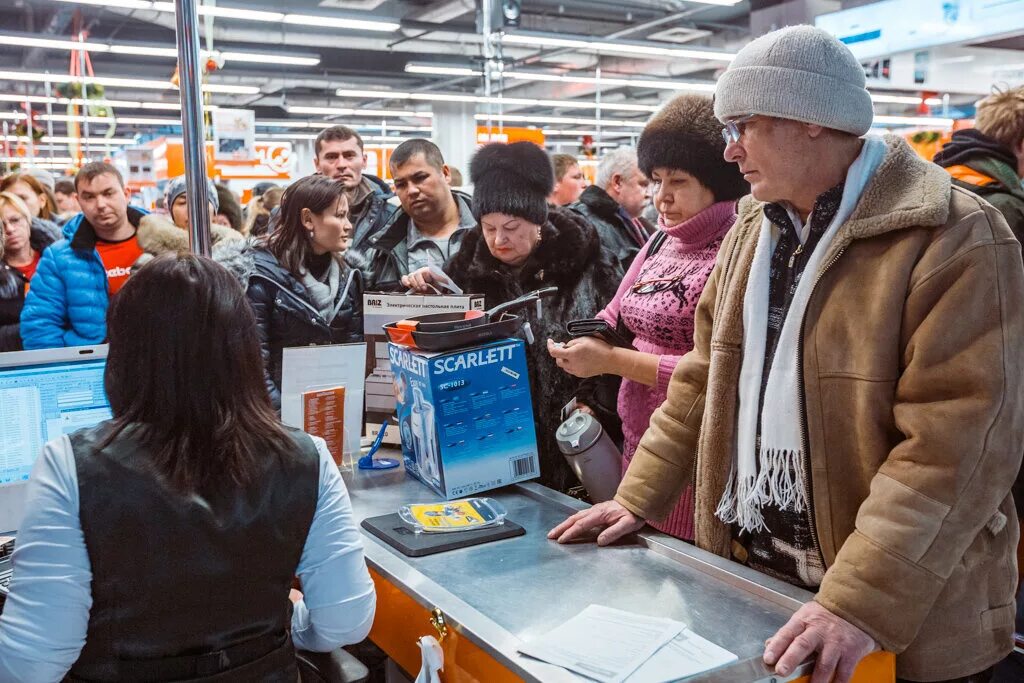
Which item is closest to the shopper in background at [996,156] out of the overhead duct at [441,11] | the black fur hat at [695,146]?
the black fur hat at [695,146]

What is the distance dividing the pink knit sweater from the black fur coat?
19 centimetres

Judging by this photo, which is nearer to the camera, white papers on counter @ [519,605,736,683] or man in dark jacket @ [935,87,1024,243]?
white papers on counter @ [519,605,736,683]

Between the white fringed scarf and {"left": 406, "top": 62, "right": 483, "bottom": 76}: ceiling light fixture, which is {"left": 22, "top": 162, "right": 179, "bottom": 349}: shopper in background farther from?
{"left": 406, "top": 62, "right": 483, "bottom": 76}: ceiling light fixture

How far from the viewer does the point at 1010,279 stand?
1.32 meters

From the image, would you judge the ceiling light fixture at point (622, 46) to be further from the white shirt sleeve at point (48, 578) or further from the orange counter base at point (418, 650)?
the white shirt sleeve at point (48, 578)

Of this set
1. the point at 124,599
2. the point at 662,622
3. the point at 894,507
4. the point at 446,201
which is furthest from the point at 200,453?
the point at 446,201

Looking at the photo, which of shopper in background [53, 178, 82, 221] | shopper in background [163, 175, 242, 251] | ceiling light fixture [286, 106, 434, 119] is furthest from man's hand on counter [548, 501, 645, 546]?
ceiling light fixture [286, 106, 434, 119]

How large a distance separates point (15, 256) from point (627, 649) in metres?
4.36

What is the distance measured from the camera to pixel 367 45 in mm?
14641

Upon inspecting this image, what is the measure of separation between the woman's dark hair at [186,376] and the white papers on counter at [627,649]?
50cm

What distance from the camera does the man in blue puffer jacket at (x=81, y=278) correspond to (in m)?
3.96

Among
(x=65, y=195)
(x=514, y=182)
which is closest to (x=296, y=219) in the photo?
(x=514, y=182)

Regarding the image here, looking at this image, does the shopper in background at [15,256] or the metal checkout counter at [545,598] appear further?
the shopper in background at [15,256]

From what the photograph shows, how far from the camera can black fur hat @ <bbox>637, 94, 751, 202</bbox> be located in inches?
82.6
